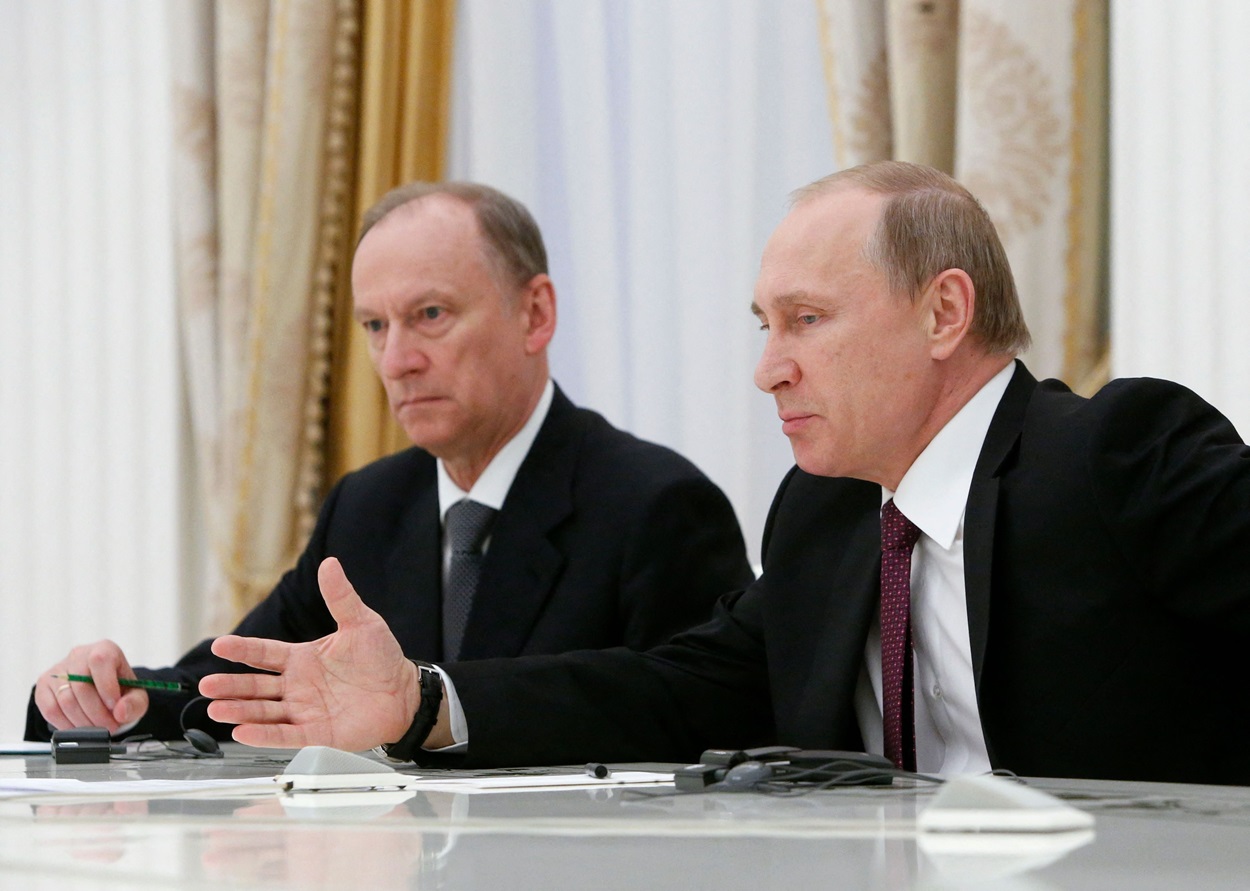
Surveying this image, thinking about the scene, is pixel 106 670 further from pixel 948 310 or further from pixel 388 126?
pixel 388 126

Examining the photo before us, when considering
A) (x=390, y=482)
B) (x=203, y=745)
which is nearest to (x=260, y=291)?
(x=390, y=482)

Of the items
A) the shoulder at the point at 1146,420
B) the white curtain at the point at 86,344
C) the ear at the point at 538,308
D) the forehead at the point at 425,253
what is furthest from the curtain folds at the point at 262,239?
the shoulder at the point at 1146,420

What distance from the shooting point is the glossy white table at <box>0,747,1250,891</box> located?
83cm

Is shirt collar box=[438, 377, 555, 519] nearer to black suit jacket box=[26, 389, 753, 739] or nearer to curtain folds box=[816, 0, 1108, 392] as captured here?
black suit jacket box=[26, 389, 753, 739]

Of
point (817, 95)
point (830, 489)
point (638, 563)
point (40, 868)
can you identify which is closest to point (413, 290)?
point (638, 563)

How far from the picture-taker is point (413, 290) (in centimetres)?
261

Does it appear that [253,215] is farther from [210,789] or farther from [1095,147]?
[210,789]

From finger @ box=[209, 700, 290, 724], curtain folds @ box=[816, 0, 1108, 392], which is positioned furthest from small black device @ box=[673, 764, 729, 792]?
curtain folds @ box=[816, 0, 1108, 392]

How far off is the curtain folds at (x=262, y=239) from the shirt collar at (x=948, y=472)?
7.24 feet

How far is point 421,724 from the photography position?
1720 mm

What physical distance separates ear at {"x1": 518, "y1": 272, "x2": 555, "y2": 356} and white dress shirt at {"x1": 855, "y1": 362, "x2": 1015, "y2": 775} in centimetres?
101

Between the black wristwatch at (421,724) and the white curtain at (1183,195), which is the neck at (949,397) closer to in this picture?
the black wristwatch at (421,724)

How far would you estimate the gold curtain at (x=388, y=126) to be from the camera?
12.0 ft

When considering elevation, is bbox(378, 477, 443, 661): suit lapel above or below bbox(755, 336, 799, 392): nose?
below
